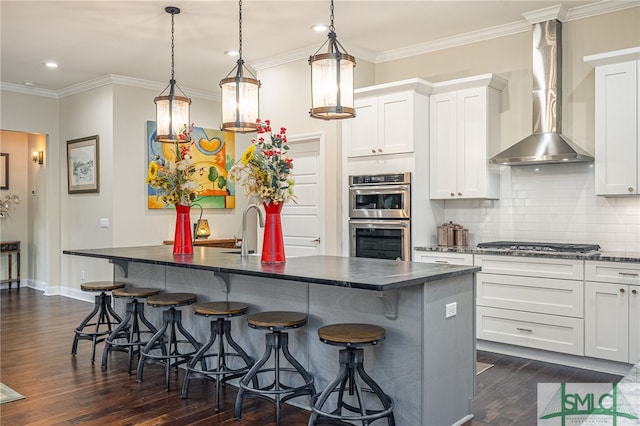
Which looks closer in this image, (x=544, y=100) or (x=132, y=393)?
(x=132, y=393)

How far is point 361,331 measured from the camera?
2.95m

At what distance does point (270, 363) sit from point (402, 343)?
113cm

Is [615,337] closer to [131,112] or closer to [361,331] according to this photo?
[361,331]

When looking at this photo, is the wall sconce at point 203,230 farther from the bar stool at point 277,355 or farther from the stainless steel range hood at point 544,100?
the bar stool at point 277,355

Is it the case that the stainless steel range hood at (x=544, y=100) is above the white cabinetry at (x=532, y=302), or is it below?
above

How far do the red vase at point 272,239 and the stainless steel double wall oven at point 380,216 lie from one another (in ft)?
6.15

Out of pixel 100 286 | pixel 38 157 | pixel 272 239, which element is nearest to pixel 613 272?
pixel 272 239

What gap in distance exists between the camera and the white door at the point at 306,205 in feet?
19.5

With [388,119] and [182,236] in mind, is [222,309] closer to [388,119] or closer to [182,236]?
[182,236]

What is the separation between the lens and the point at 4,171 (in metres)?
8.69

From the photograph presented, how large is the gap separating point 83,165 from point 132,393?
15.1 feet

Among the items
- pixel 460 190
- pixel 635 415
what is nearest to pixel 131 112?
pixel 460 190

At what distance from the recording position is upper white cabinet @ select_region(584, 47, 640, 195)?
423cm

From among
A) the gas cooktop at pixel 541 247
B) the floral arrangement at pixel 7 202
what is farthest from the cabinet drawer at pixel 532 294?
the floral arrangement at pixel 7 202
